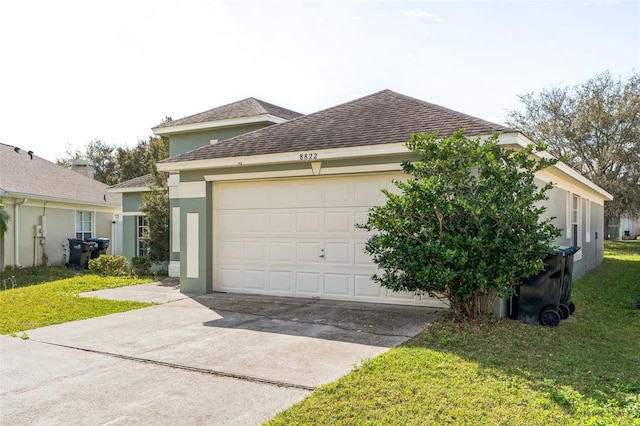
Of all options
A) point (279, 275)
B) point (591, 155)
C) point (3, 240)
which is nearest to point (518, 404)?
point (279, 275)

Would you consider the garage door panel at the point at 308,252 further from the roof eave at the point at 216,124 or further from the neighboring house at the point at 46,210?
the neighboring house at the point at 46,210

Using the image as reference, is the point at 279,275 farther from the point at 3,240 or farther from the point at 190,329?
the point at 3,240


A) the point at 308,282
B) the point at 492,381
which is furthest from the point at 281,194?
the point at 492,381

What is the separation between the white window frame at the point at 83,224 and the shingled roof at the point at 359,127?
Answer: 425 inches

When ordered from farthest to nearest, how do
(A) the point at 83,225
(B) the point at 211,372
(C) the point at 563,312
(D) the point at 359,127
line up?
(A) the point at 83,225 < (D) the point at 359,127 < (C) the point at 563,312 < (B) the point at 211,372

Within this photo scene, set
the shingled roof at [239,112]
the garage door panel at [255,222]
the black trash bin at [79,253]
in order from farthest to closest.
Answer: the black trash bin at [79,253]
the shingled roof at [239,112]
the garage door panel at [255,222]

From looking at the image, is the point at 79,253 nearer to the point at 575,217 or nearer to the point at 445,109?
the point at 445,109

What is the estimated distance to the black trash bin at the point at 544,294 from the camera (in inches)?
284

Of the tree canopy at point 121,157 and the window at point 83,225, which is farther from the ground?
the tree canopy at point 121,157

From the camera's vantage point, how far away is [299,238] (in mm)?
9688

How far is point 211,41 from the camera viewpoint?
1013 centimetres

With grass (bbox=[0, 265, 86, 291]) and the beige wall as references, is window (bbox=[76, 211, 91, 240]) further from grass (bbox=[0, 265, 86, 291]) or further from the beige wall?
grass (bbox=[0, 265, 86, 291])

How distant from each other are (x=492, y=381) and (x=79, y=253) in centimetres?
1638

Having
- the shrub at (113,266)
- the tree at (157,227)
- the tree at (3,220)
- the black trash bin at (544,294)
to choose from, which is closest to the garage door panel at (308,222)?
the black trash bin at (544,294)
